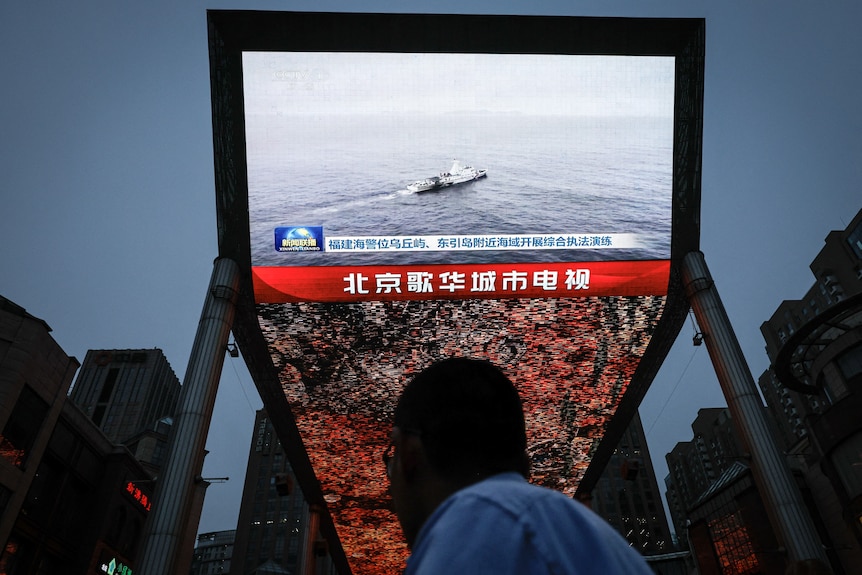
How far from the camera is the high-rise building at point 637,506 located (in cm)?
7944

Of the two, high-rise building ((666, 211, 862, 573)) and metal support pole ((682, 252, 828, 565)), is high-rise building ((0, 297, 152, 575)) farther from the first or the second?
high-rise building ((666, 211, 862, 573))

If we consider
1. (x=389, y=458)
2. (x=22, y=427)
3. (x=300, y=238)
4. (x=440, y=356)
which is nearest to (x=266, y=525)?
(x=22, y=427)

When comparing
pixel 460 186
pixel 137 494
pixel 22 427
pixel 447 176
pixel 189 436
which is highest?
pixel 447 176

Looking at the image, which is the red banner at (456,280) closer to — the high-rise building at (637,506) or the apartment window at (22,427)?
the apartment window at (22,427)

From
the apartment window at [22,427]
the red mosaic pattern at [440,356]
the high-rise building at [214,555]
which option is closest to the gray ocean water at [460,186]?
the red mosaic pattern at [440,356]

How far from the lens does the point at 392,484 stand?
1.41 m

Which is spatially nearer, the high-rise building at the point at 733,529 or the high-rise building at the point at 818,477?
the high-rise building at the point at 818,477

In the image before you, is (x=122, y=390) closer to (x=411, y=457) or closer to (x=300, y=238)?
(x=300, y=238)

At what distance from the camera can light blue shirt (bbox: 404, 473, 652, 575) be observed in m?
0.88

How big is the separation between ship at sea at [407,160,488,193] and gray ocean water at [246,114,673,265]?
144 millimetres

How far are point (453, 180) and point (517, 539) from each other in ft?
45.3

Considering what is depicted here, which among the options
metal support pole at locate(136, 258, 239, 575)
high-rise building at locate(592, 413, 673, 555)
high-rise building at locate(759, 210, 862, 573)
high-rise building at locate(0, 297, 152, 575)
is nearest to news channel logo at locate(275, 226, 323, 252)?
metal support pole at locate(136, 258, 239, 575)

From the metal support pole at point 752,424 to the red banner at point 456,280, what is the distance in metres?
0.98

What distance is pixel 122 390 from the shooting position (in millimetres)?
97438
